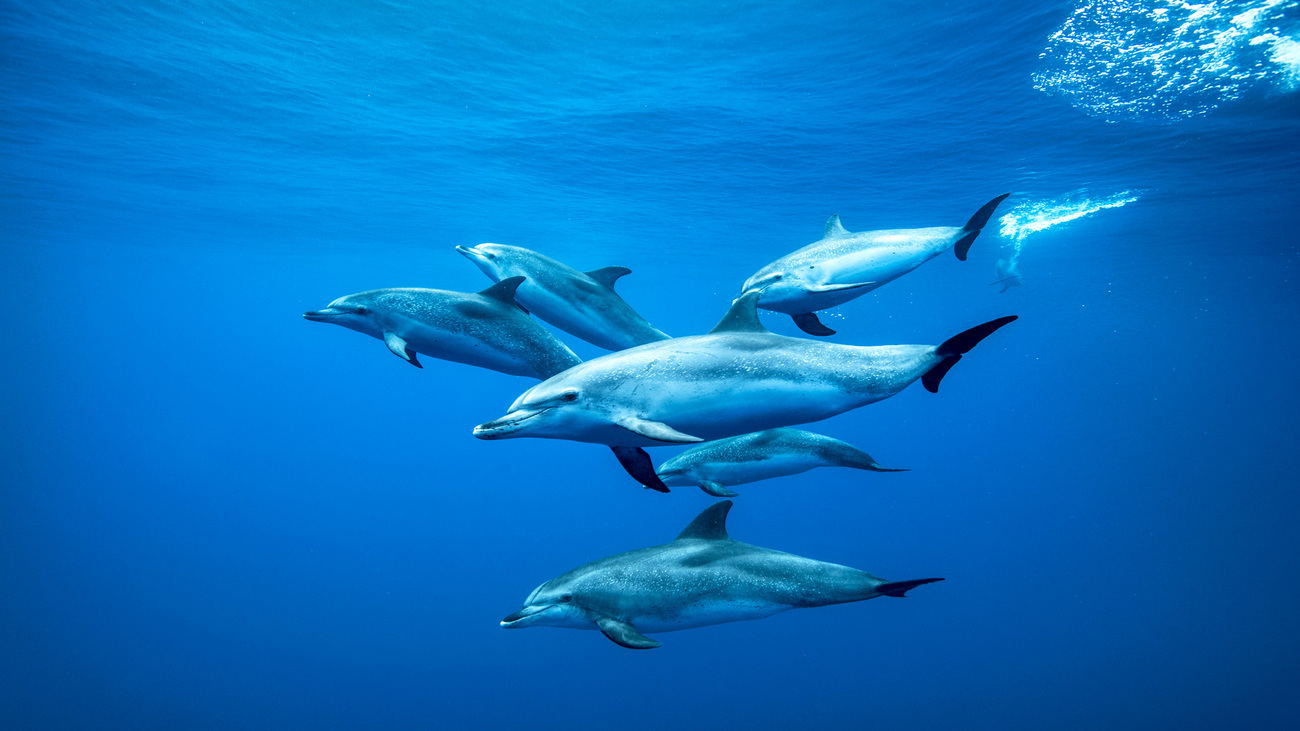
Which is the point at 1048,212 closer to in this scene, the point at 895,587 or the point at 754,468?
the point at 754,468

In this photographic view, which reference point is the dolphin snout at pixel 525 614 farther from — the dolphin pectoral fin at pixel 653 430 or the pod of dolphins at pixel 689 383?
the dolphin pectoral fin at pixel 653 430

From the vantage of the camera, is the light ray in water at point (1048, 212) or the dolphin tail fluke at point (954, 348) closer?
the dolphin tail fluke at point (954, 348)

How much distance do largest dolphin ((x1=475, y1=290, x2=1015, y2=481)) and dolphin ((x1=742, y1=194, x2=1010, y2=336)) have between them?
1.23m

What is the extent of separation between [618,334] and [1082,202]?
923 inches

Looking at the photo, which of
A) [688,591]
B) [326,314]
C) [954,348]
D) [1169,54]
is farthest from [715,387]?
[1169,54]

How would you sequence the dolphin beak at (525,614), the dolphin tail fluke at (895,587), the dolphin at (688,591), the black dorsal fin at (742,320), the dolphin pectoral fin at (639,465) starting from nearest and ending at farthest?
the dolphin pectoral fin at (639,465) → the dolphin tail fluke at (895,587) → the black dorsal fin at (742,320) → the dolphin at (688,591) → the dolphin beak at (525,614)

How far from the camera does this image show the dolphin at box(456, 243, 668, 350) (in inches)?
204

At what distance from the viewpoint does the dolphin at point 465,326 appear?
4723mm

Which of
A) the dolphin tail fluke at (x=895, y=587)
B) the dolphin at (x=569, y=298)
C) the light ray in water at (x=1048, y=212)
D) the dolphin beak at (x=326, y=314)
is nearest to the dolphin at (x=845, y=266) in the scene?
the dolphin at (x=569, y=298)

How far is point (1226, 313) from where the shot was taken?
47875 millimetres

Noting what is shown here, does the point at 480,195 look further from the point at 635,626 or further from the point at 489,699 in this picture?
the point at 635,626

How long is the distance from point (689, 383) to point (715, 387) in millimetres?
144

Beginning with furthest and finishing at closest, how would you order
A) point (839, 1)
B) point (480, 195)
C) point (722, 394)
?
1. point (480, 195)
2. point (839, 1)
3. point (722, 394)

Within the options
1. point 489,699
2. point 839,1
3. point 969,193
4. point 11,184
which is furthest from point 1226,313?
point 11,184
